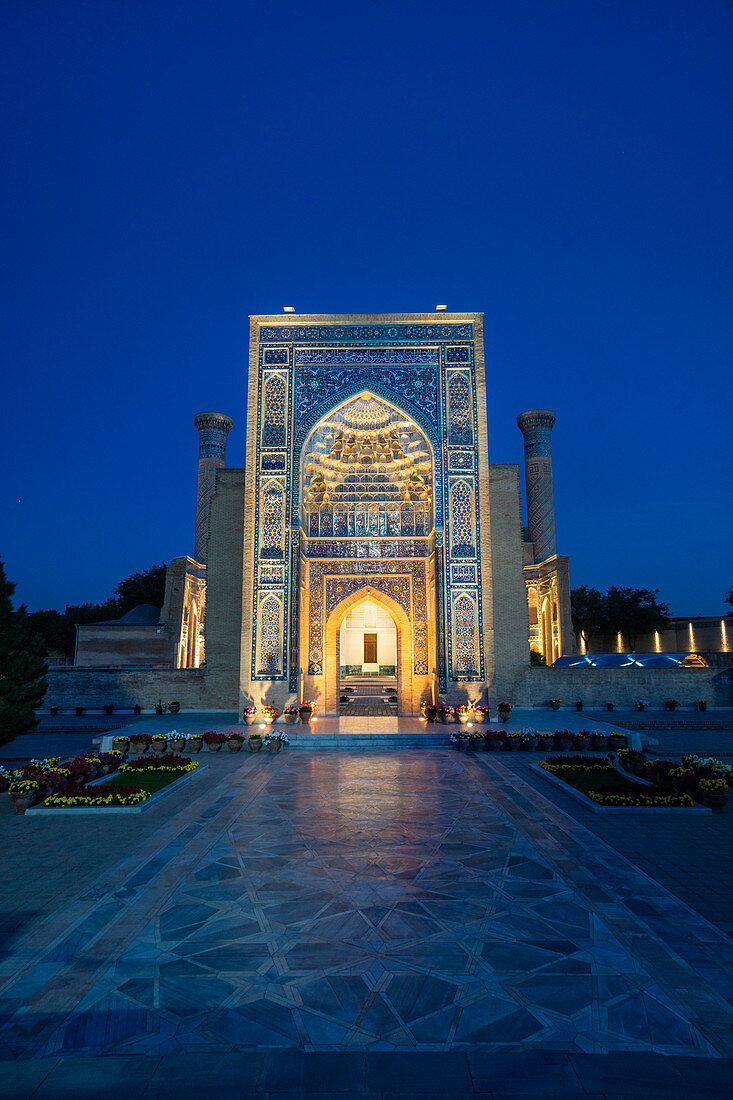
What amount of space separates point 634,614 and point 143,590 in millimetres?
29681

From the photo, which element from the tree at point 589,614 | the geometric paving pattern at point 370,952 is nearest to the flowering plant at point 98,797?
the geometric paving pattern at point 370,952

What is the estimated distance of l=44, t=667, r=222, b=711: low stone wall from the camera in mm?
17609

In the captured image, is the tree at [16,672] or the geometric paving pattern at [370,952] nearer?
the geometric paving pattern at [370,952]

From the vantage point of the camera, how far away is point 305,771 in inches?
399

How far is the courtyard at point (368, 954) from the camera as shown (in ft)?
8.99

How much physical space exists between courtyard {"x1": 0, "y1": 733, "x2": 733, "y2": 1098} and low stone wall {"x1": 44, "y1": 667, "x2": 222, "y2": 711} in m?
10.8

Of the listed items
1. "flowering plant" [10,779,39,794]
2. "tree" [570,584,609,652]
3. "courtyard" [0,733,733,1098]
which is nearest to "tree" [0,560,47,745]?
"flowering plant" [10,779,39,794]

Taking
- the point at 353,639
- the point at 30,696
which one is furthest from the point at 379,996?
the point at 353,639

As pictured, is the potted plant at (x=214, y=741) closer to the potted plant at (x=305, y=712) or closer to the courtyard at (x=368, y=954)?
the potted plant at (x=305, y=712)

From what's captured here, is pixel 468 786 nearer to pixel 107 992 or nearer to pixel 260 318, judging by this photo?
pixel 107 992

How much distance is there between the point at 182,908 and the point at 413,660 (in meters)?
13.1

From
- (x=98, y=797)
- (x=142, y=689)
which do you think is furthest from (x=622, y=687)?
(x=98, y=797)

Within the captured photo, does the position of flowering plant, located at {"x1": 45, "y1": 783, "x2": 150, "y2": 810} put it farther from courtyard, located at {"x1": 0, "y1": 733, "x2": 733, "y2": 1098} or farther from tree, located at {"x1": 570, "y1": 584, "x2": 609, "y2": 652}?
tree, located at {"x1": 570, "y1": 584, "x2": 609, "y2": 652}

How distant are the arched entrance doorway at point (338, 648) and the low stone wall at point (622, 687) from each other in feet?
9.55
